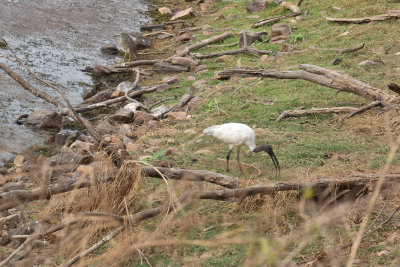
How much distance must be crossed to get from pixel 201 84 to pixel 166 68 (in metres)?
2.22

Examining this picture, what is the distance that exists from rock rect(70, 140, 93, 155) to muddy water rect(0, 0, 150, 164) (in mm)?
1182

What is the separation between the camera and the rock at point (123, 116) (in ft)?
37.3

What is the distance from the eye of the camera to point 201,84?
12555mm

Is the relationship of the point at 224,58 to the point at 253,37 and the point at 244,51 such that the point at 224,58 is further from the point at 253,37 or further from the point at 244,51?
the point at 253,37

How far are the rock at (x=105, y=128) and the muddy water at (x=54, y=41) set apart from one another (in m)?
1.08

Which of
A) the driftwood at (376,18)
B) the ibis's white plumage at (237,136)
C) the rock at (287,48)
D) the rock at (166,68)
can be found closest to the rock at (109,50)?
the rock at (166,68)

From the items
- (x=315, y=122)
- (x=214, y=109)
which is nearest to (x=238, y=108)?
(x=214, y=109)

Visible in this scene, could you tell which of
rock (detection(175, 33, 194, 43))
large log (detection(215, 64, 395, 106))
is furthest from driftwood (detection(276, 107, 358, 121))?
rock (detection(175, 33, 194, 43))

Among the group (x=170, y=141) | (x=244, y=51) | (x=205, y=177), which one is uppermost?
(x=205, y=177)

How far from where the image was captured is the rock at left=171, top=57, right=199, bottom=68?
1416 cm

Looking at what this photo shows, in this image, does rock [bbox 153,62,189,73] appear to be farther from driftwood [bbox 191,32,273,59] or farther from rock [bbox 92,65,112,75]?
rock [bbox 92,65,112,75]

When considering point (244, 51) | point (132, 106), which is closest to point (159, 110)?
point (132, 106)

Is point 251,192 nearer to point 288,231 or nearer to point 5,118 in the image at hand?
point 288,231

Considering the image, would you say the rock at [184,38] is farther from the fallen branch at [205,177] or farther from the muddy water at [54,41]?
the fallen branch at [205,177]
